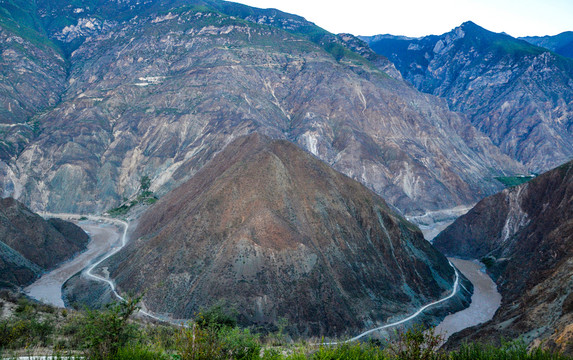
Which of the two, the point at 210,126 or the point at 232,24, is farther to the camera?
the point at 232,24

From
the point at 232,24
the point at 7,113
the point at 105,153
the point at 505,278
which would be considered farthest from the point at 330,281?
the point at 232,24

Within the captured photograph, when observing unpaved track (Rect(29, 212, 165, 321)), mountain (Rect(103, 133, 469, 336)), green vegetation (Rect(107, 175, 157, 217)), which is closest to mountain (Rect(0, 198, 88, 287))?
unpaved track (Rect(29, 212, 165, 321))

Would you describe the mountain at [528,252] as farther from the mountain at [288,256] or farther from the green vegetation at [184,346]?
the mountain at [288,256]

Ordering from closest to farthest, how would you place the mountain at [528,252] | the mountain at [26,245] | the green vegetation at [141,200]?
the mountain at [528,252] → the mountain at [26,245] → the green vegetation at [141,200]

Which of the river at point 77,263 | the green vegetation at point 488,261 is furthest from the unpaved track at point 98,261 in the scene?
the green vegetation at point 488,261

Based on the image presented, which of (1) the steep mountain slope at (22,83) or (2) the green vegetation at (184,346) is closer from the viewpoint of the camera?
(2) the green vegetation at (184,346)

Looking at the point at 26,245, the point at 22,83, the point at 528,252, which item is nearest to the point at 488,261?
the point at 528,252

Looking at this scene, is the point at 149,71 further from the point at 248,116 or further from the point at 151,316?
the point at 151,316

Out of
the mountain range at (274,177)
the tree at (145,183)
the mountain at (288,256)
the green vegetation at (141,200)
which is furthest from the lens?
the tree at (145,183)

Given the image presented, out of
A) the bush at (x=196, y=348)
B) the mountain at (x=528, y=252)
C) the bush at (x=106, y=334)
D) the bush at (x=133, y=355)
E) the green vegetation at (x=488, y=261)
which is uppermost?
the bush at (x=196, y=348)
